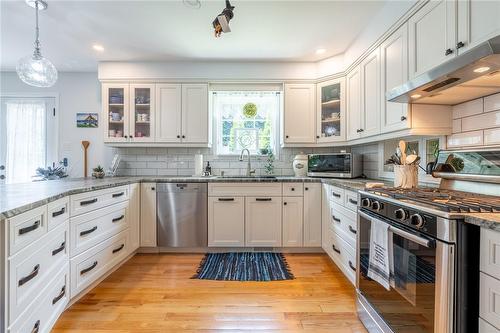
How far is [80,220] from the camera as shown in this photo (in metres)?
1.85

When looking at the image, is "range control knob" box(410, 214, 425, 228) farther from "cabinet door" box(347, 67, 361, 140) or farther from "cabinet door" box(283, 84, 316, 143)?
"cabinet door" box(283, 84, 316, 143)

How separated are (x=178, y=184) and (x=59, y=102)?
2.29 m

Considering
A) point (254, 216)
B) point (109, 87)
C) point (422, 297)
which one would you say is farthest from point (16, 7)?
point (422, 297)

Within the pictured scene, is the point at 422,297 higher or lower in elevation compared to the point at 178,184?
lower

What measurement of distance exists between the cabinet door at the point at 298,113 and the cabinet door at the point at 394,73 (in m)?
1.07

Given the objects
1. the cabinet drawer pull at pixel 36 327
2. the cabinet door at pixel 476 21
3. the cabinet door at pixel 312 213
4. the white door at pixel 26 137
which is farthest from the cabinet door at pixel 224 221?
the white door at pixel 26 137

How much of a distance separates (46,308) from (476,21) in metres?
2.83

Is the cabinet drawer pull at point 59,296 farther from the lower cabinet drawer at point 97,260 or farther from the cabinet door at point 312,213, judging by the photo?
the cabinet door at point 312,213

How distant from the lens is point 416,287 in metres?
1.20

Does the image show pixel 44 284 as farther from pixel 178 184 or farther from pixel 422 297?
pixel 422 297

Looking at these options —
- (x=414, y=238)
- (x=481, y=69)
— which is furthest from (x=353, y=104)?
(x=414, y=238)

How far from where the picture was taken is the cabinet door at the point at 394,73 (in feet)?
6.24

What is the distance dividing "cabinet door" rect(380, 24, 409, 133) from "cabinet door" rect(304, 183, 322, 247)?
102 centimetres

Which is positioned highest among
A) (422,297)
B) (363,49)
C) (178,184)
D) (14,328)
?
(363,49)
